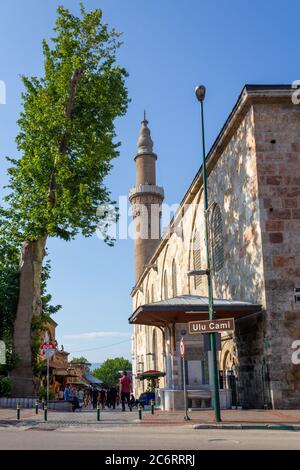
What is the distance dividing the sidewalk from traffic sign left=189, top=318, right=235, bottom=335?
2500 millimetres

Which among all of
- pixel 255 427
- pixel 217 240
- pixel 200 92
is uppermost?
pixel 200 92

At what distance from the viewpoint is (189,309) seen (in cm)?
1975

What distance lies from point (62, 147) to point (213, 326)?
14111mm

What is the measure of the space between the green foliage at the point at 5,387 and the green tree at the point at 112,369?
118 m

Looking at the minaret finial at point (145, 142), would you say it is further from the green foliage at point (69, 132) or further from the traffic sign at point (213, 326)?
the traffic sign at point (213, 326)

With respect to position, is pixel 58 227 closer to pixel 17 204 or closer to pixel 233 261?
pixel 17 204

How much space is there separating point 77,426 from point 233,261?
34.8ft

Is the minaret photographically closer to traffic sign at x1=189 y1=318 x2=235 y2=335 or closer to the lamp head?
the lamp head

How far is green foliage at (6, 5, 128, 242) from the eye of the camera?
2500 cm

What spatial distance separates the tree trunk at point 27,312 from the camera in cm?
2484

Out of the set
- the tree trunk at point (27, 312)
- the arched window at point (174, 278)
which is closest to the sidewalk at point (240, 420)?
the tree trunk at point (27, 312)

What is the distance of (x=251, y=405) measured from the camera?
20312 mm

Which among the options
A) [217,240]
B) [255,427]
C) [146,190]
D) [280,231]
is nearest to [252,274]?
[280,231]

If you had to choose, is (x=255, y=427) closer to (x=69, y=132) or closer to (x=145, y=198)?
(x=69, y=132)
